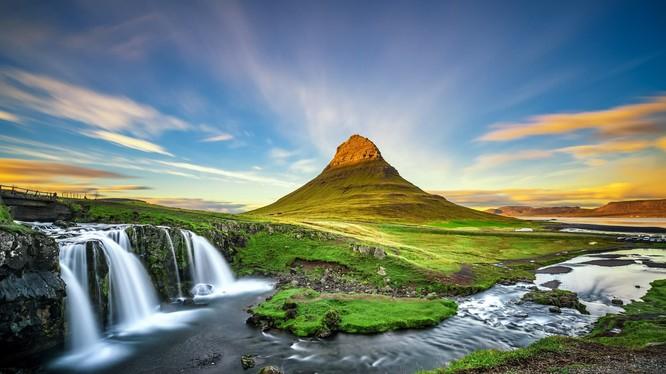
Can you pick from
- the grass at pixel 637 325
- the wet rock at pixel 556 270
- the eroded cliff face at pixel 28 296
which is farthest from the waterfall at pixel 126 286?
the wet rock at pixel 556 270

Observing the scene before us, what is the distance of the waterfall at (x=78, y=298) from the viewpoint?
27656 mm

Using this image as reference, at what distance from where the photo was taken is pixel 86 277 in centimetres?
3161

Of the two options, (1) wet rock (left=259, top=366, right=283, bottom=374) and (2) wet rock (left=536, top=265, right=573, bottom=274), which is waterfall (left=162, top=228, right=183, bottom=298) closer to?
(1) wet rock (left=259, top=366, right=283, bottom=374)

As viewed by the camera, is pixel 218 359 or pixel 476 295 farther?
pixel 476 295

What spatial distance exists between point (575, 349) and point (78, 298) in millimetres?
38631

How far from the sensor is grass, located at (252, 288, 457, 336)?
2986 centimetres

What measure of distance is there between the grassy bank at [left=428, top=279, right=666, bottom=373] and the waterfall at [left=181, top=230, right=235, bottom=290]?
36.0 meters

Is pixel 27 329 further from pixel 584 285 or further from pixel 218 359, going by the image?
pixel 584 285

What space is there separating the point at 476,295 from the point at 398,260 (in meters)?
12.6

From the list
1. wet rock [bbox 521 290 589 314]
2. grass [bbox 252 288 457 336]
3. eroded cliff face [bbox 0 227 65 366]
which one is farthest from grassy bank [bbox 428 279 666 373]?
eroded cliff face [bbox 0 227 65 366]

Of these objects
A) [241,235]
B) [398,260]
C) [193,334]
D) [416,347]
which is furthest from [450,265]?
[193,334]

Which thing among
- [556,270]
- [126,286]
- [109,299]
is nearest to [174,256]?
[126,286]

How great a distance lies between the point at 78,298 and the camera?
97.3 ft

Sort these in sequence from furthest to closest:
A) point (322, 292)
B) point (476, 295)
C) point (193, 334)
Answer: point (476, 295)
point (322, 292)
point (193, 334)
